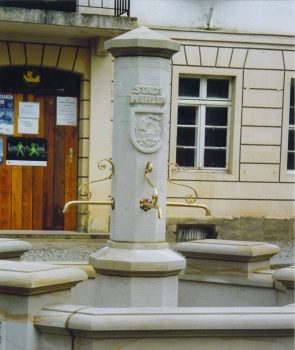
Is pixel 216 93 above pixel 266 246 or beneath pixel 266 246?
above

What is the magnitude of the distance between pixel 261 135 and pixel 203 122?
1.10 m

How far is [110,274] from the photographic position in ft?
20.1

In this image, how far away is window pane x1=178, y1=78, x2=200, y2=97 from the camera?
15.6 metres

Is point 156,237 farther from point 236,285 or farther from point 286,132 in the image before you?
point 286,132

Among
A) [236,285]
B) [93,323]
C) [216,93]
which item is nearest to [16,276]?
[93,323]

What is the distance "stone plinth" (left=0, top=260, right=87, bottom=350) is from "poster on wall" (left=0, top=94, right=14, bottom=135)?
403 inches

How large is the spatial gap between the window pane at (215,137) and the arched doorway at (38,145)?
2.46 metres

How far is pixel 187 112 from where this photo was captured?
15781 millimetres

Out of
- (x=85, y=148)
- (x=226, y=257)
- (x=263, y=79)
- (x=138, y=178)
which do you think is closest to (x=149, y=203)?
(x=138, y=178)

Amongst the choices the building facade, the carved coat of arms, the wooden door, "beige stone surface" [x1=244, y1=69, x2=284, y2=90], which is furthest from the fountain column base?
"beige stone surface" [x1=244, y1=69, x2=284, y2=90]

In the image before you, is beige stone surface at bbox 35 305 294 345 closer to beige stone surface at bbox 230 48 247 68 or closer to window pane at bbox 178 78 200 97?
window pane at bbox 178 78 200 97

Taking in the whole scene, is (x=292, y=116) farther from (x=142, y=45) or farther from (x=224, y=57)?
(x=142, y=45)

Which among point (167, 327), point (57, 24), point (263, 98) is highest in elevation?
point (57, 24)

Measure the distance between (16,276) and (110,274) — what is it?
139 cm
